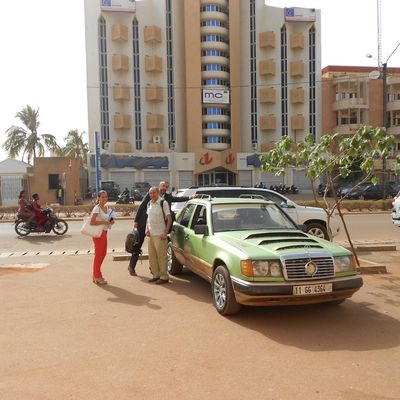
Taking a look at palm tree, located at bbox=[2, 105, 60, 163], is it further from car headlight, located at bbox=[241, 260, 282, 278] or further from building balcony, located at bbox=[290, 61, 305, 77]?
car headlight, located at bbox=[241, 260, 282, 278]

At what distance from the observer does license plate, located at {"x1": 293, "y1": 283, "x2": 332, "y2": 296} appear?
186 inches

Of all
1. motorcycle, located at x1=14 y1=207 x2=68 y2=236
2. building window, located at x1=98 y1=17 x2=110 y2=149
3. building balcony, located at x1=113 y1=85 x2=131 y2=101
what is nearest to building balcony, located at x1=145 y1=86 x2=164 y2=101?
building balcony, located at x1=113 y1=85 x2=131 y2=101

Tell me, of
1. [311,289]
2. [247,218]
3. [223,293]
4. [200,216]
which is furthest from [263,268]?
[200,216]

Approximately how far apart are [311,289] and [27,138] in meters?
44.4

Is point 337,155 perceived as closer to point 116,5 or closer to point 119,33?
point 119,33

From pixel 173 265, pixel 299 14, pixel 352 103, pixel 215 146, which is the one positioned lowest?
pixel 173 265

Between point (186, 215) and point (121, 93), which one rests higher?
point (121, 93)

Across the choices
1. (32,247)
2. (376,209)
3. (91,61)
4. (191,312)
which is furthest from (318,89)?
(191,312)

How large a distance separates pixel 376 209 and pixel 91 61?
39091 mm

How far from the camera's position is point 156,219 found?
22.7ft

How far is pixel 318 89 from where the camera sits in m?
51.3

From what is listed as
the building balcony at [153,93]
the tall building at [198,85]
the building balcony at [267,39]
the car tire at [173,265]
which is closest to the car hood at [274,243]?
the car tire at [173,265]

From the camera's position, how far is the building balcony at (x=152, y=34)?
48.7 m

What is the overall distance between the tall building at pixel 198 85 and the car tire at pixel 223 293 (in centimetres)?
4296
